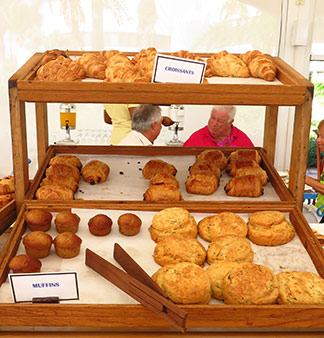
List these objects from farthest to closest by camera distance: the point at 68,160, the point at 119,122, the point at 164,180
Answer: the point at 119,122, the point at 68,160, the point at 164,180

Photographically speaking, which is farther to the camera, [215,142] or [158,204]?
[215,142]

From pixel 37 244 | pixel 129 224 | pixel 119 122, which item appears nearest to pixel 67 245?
pixel 37 244

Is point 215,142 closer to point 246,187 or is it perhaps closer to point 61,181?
point 246,187

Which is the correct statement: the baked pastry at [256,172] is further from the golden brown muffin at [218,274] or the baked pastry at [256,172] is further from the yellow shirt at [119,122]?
the yellow shirt at [119,122]

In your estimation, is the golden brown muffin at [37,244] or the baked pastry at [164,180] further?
the baked pastry at [164,180]

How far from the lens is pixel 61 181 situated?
6.00 ft

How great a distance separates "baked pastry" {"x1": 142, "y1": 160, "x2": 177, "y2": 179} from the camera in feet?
6.48

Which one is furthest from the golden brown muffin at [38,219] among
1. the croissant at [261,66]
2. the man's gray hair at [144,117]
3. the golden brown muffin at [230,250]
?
the man's gray hair at [144,117]

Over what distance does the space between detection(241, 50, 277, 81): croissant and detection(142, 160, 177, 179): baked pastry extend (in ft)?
1.82

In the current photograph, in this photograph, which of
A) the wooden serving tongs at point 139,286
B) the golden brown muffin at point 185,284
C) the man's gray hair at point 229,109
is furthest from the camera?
the man's gray hair at point 229,109

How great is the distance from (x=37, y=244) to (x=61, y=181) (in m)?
0.45

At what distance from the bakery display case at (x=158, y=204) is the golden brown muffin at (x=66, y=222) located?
0.07 metres

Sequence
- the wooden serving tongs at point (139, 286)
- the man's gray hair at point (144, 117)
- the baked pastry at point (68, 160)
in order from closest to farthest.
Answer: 1. the wooden serving tongs at point (139, 286)
2. the baked pastry at point (68, 160)
3. the man's gray hair at point (144, 117)

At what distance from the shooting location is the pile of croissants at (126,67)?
1548 millimetres
